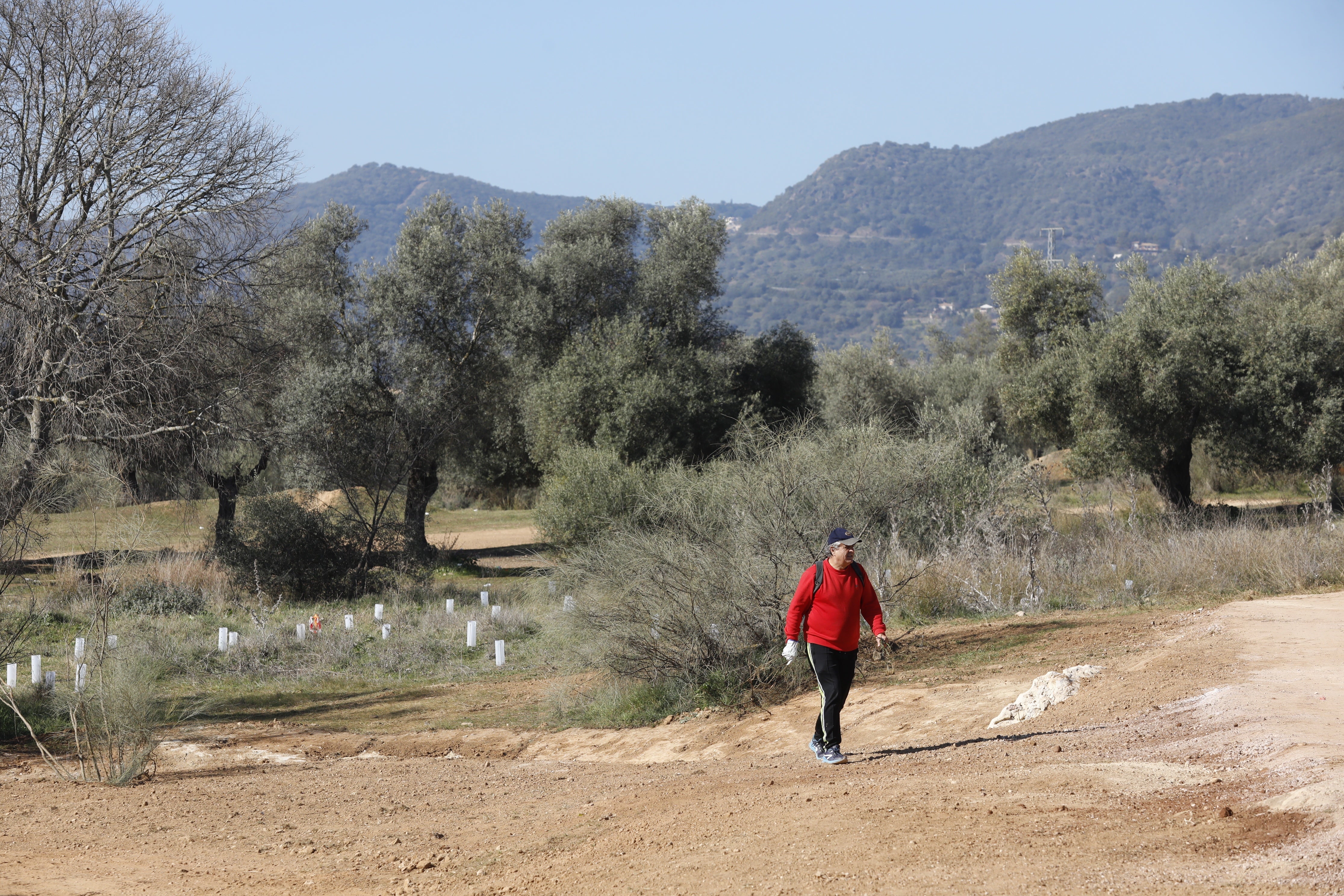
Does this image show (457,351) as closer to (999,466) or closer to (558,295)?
Result: (558,295)

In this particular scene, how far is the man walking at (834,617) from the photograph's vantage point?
7586 mm

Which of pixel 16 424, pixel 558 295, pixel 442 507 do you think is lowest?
pixel 442 507

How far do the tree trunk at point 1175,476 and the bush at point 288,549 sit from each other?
19.3m

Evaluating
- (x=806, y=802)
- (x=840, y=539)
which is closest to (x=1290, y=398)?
(x=840, y=539)

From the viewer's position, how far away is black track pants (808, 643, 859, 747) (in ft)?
25.0

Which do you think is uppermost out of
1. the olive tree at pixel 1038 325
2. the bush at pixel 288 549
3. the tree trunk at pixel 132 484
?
the olive tree at pixel 1038 325

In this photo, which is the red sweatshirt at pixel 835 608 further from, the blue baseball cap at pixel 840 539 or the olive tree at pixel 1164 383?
the olive tree at pixel 1164 383

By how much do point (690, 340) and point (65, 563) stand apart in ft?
55.0

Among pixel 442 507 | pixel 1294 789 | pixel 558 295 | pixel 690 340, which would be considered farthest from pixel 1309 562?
pixel 442 507

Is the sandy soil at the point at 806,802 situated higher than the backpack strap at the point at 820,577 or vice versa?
the backpack strap at the point at 820,577

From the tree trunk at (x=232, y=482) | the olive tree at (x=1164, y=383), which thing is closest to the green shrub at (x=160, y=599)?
the tree trunk at (x=232, y=482)

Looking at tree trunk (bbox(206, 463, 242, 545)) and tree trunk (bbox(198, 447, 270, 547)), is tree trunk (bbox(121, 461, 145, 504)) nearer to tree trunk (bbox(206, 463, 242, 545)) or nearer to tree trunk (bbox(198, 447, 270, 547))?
tree trunk (bbox(198, 447, 270, 547))

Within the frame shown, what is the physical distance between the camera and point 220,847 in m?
6.96

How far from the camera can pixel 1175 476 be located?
84.1 ft
